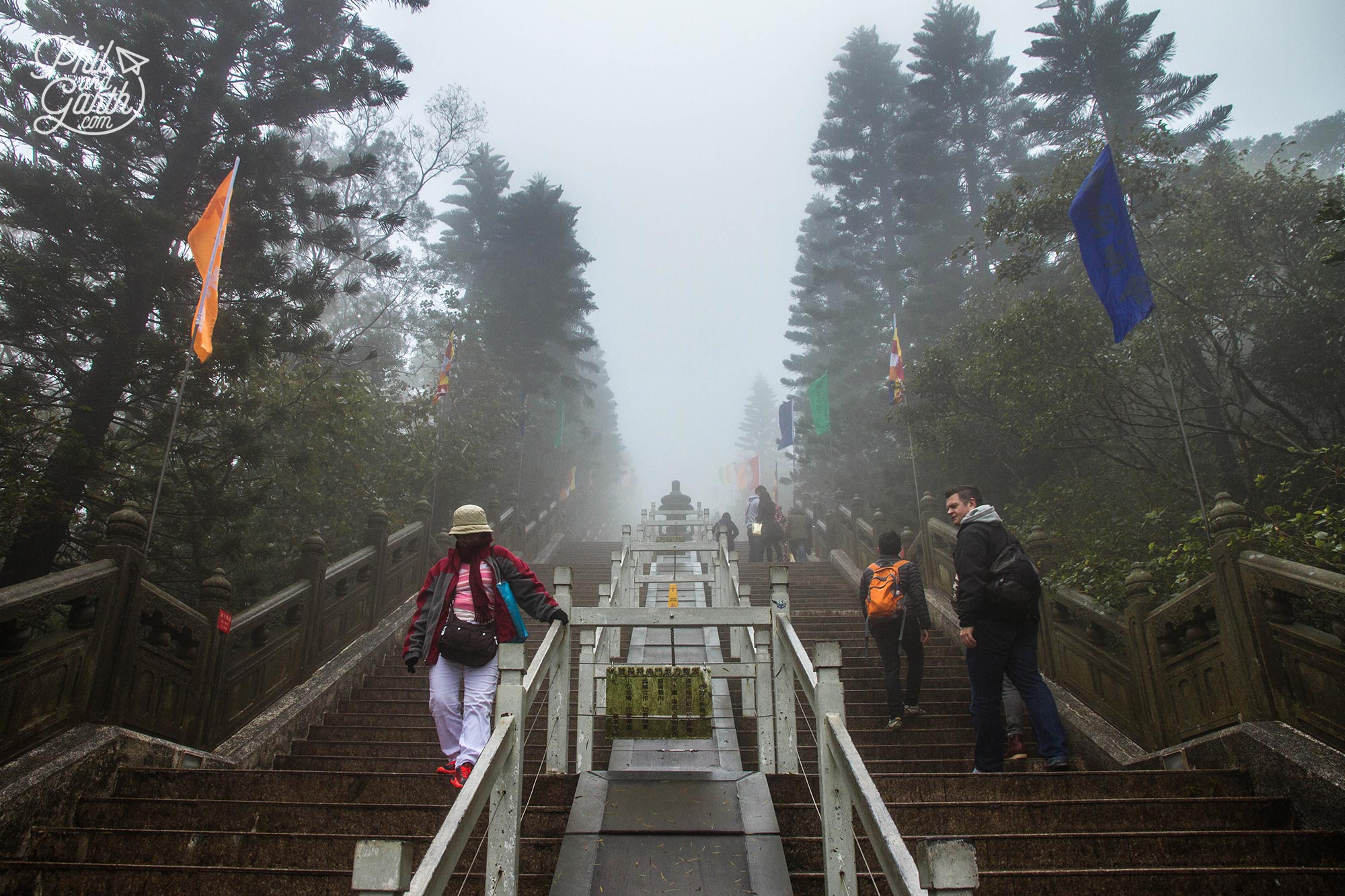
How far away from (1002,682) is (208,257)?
24.6 feet

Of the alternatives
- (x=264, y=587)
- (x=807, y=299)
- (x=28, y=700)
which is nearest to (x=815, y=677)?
(x=28, y=700)

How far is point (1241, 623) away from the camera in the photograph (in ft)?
15.3

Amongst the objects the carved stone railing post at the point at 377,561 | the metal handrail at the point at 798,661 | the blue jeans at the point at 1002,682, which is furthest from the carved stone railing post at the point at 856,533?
the metal handrail at the point at 798,661

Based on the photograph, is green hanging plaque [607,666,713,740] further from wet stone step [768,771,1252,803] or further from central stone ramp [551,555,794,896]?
wet stone step [768,771,1252,803]

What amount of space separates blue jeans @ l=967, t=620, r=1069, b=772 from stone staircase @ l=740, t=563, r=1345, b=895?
28 centimetres

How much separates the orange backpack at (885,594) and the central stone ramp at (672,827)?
1.77 metres

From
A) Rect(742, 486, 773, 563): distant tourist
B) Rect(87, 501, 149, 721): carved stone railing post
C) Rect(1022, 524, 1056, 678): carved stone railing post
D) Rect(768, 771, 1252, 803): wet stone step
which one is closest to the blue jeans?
Rect(768, 771, 1252, 803): wet stone step

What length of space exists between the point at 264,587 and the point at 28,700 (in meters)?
5.77

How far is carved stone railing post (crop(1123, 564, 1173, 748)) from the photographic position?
521 cm

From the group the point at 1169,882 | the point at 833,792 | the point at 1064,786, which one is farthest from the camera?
the point at 1064,786

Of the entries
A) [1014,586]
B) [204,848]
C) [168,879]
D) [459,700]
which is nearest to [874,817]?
[459,700]

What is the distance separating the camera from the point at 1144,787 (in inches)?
170

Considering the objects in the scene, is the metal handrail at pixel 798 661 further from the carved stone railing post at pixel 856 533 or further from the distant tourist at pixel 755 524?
the distant tourist at pixel 755 524

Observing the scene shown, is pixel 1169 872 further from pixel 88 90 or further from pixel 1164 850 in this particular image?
pixel 88 90
